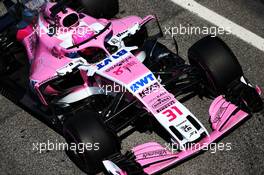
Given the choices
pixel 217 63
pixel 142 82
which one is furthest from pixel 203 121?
pixel 142 82

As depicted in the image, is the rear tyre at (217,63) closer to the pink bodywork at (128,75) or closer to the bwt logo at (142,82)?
the pink bodywork at (128,75)

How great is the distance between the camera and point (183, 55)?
31.5 ft

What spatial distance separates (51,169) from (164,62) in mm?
2290

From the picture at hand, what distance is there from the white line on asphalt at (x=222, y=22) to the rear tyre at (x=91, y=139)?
3459mm

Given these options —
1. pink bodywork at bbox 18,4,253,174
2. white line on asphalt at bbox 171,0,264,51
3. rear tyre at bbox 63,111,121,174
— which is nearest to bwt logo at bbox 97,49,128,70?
pink bodywork at bbox 18,4,253,174

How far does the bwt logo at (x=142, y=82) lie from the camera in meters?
7.84

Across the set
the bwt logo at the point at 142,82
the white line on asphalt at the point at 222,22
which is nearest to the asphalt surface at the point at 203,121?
the white line on asphalt at the point at 222,22

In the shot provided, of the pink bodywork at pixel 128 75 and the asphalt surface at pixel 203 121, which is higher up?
the pink bodywork at pixel 128 75

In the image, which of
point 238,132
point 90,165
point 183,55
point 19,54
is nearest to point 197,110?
point 238,132

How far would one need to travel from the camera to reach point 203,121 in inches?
331

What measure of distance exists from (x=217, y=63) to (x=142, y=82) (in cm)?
109

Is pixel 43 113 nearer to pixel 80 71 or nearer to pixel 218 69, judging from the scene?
pixel 80 71

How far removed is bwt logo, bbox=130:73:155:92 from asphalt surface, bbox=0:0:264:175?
85cm

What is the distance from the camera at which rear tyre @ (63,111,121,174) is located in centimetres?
734
